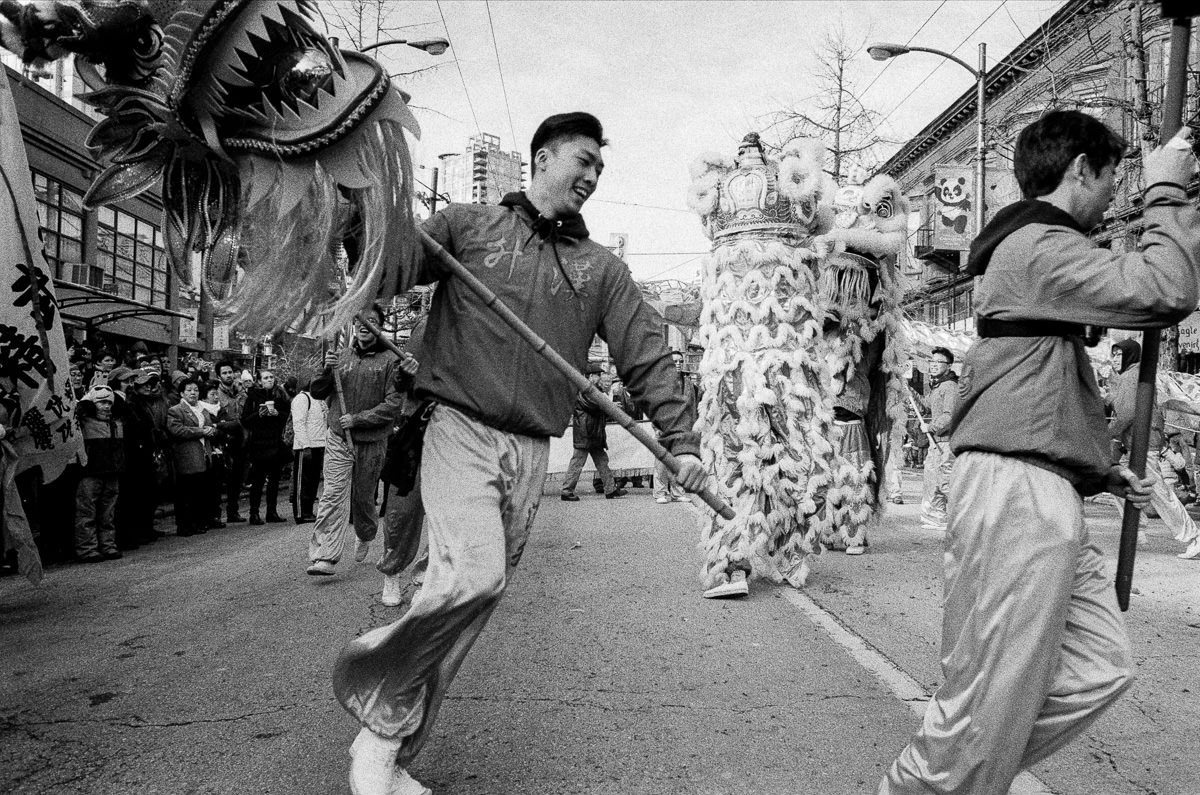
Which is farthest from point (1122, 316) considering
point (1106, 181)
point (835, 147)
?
point (835, 147)

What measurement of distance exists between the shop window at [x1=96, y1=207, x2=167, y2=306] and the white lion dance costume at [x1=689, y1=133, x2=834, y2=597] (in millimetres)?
20126

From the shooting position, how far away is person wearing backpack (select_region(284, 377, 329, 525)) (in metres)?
10.8

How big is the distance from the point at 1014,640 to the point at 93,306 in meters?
23.7

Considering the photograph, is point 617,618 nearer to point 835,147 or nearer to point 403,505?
point 403,505

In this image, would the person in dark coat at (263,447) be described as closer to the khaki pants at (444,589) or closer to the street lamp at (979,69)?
the khaki pants at (444,589)

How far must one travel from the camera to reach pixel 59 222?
20781mm

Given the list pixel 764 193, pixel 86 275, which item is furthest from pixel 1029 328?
pixel 86 275

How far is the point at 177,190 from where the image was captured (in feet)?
10.2

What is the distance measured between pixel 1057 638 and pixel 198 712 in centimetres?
323

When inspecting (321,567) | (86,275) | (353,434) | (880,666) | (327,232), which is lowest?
(321,567)

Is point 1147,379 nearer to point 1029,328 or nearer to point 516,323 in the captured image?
point 1029,328

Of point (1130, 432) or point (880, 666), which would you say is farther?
point (1130, 432)

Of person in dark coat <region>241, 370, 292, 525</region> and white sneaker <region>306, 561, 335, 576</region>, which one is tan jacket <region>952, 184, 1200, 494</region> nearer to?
white sneaker <region>306, 561, 335, 576</region>

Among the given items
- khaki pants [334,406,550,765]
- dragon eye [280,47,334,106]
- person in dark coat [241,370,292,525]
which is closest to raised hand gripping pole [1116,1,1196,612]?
khaki pants [334,406,550,765]
